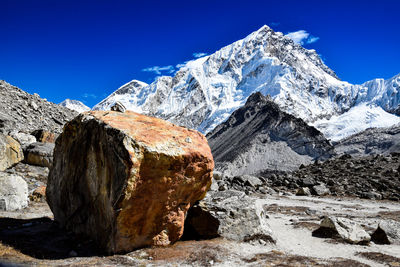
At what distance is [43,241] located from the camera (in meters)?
8.70

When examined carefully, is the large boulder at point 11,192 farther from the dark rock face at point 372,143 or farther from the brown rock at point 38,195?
the dark rock face at point 372,143

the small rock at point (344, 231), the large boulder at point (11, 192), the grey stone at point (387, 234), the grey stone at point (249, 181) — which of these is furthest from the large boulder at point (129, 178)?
the grey stone at point (249, 181)

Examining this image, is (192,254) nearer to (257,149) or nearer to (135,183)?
(135,183)

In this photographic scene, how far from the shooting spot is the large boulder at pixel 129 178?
779 cm

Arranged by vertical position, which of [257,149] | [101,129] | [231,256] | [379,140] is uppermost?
[379,140]

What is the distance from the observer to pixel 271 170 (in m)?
70.2

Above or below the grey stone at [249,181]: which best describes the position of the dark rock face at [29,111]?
above

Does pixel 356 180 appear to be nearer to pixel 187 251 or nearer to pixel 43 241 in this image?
pixel 187 251

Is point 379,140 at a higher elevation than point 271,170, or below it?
higher

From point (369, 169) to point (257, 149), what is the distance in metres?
50.0

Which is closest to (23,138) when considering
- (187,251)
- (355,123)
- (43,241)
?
(43,241)

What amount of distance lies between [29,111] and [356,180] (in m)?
32.1

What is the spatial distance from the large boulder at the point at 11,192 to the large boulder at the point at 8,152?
12.2ft

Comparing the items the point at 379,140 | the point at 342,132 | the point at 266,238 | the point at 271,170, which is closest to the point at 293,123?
the point at 271,170
